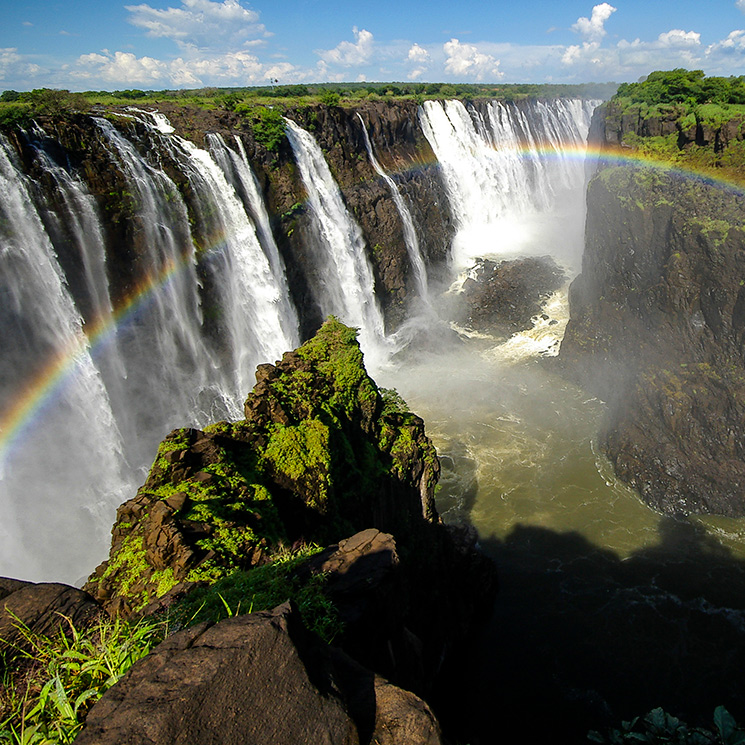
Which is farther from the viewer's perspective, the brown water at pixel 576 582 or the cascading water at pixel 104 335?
the cascading water at pixel 104 335

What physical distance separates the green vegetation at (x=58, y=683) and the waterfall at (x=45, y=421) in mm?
14933

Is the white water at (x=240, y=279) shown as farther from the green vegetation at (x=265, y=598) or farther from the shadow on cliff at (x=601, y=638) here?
the green vegetation at (x=265, y=598)

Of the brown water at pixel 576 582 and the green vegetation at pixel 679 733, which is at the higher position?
the green vegetation at pixel 679 733

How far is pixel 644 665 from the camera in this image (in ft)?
39.0

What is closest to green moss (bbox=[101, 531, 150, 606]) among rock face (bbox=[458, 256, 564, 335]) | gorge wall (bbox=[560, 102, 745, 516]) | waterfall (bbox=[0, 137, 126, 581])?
waterfall (bbox=[0, 137, 126, 581])

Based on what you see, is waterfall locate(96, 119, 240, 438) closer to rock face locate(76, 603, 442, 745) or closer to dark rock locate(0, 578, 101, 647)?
dark rock locate(0, 578, 101, 647)

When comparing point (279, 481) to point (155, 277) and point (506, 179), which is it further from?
point (506, 179)

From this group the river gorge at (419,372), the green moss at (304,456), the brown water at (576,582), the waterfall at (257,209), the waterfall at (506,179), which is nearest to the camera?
the green moss at (304,456)

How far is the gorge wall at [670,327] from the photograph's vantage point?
17141 mm

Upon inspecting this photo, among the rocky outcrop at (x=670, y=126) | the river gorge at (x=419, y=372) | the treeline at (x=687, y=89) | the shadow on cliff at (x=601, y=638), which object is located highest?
the treeline at (x=687, y=89)

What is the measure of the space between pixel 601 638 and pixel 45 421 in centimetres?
1895

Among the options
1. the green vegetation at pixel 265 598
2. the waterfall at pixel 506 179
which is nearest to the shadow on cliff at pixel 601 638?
the green vegetation at pixel 265 598

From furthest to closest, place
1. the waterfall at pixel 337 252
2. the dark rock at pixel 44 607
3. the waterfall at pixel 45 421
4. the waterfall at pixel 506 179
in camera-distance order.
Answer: the waterfall at pixel 506 179 < the waterfall at pixel 337 252 < the waterfall at pixel 45 421 < the dark rock at pixel 44 607

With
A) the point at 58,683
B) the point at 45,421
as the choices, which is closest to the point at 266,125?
the point at 45,421
